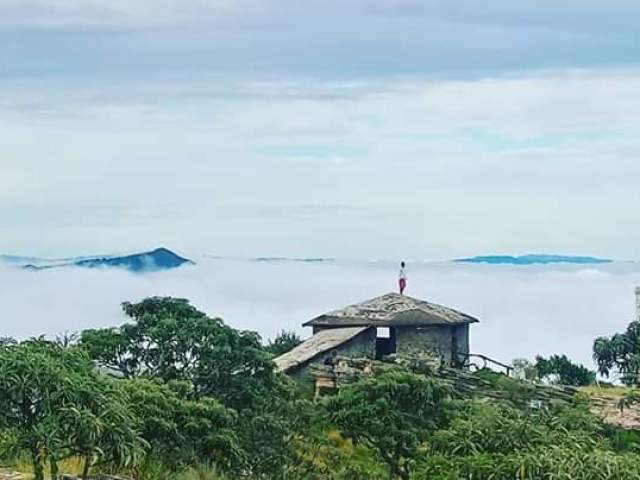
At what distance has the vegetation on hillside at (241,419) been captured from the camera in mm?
18375

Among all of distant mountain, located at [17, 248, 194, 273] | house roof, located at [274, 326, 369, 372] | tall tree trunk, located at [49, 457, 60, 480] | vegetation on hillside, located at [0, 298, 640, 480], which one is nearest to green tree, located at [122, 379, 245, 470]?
vegetation on hillside, located at [0, 298, 640, 480]

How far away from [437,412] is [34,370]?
1453 cm

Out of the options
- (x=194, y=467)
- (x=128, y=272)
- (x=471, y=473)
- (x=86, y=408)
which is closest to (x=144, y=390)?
(x=194, y=467)

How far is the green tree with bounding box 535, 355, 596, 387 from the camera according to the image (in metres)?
46.6

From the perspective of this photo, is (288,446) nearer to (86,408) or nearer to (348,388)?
(348,388)

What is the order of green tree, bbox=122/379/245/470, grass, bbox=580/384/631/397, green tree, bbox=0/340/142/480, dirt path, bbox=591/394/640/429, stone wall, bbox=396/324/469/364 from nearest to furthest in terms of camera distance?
green tree, bbox=0/340/142/480
green tree, bbox=122/379/245/470
dirt path, bbox=591/394/640/429
grass, bbox=580/384/631/397
stone wall, bbox=396/324/469/364

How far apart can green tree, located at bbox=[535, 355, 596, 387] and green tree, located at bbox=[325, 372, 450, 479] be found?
15.8 m

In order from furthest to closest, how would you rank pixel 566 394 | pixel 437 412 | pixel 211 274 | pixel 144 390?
pixel 211 274
pixel 566 394
pixel 437 412
pixel 144 390

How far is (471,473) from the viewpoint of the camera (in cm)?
1880

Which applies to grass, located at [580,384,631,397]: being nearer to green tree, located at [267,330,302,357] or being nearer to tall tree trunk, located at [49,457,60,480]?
green tree, located at [267,330,302,357]

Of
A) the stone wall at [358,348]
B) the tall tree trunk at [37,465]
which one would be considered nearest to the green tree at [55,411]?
the tall tree trunk at [37,465]

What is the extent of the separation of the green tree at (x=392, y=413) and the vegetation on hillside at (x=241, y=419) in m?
0.03

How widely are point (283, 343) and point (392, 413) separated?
61.3ft

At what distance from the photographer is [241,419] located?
3005 centimetres
